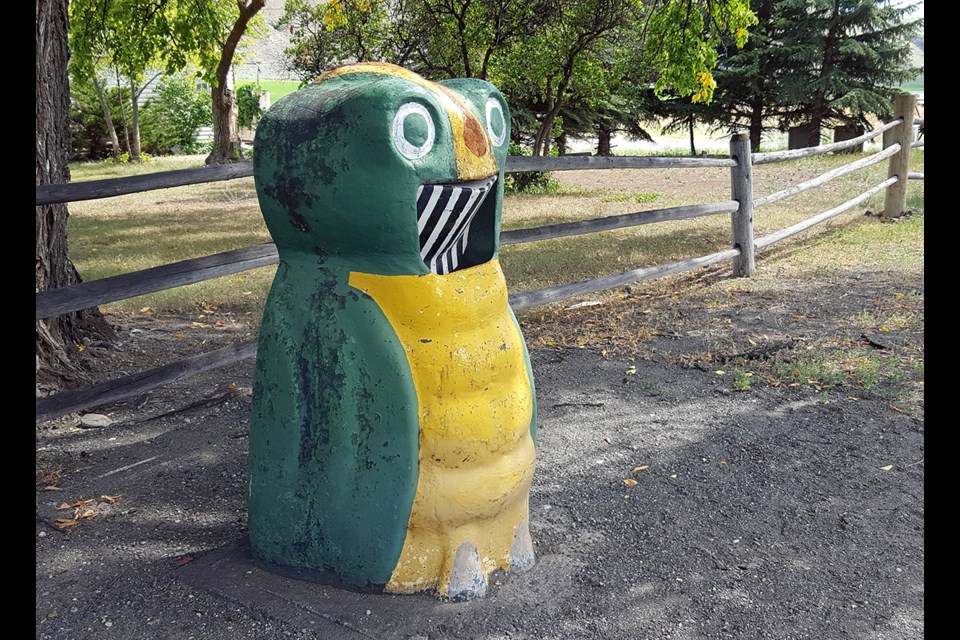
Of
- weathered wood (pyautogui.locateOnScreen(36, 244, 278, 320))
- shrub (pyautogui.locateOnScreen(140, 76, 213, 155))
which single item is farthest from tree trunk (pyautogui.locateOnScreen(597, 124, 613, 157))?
weathered wood (pyautogui.locateOnScreen(36, 244, 278, 320))

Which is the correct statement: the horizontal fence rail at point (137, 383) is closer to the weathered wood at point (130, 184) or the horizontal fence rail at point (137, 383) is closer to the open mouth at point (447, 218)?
the weathered wood at point (130, 184)

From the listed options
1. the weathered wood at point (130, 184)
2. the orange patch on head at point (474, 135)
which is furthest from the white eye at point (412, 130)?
the weathered wood at point (130, 184)

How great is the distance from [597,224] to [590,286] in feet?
1.51

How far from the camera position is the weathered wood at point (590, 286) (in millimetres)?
5302

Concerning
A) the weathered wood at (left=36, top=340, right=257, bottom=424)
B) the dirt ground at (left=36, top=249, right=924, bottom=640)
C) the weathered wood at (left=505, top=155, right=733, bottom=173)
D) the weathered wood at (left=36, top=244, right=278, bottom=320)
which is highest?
the weathered wood at (left=505, top=155, right=733, bottom=173)

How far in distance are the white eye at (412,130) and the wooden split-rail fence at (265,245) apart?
1.88 m

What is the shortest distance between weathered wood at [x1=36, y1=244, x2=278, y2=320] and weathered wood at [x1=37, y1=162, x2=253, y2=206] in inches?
14.3

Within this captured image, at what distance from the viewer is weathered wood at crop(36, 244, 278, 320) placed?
3354 millimetres

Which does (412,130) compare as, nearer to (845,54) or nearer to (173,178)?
(173,178)

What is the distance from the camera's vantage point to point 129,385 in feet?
12.1

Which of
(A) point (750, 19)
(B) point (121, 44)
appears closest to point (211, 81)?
(B) point (121, 44)

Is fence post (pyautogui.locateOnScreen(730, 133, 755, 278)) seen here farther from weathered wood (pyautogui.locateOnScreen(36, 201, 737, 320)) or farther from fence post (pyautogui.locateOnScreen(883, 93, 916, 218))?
fence post (pyautogui.locateOnScreen(883, 93, 916, 218))

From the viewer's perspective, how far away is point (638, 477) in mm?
3387

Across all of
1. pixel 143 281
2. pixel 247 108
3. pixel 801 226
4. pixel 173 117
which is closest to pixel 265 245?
pixel 143 281
